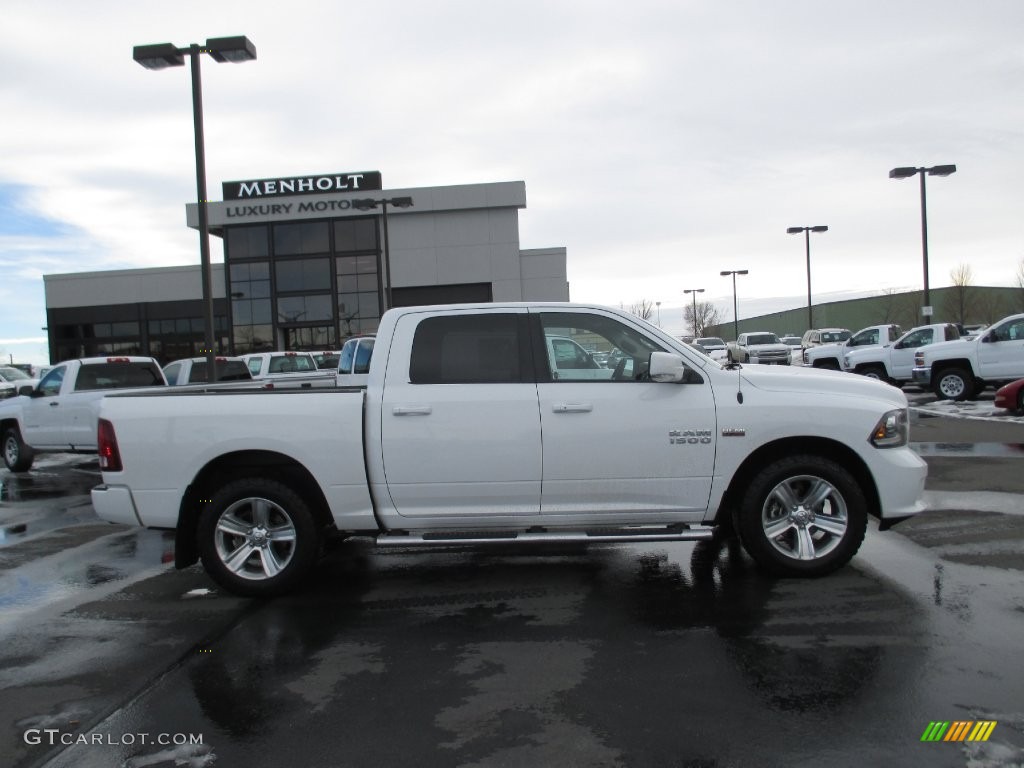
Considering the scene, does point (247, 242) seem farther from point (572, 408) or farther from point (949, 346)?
point (572, 408)

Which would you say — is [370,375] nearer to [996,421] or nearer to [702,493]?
[702,493]

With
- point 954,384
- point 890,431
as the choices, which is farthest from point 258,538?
point 954,384

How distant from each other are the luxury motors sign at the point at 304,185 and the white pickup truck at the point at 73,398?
31.7 meters

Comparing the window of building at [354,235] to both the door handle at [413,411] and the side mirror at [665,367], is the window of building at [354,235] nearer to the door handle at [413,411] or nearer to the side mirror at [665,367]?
the door handle at [413,411]

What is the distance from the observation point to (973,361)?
1755 cm

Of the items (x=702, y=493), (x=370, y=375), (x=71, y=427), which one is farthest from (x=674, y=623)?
(x=71, y=427)

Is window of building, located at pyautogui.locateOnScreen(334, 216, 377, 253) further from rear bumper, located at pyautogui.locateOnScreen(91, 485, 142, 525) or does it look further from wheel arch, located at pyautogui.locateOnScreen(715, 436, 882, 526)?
wheel arch, located at pyautogui.locateOnScreen(715, 436, 882, 526)

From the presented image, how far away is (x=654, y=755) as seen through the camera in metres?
3.27

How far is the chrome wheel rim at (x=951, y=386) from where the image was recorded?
712 inches

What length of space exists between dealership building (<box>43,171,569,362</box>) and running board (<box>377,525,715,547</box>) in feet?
120

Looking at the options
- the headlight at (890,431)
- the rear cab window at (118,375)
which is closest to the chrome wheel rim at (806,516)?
the headlight at (890,431)

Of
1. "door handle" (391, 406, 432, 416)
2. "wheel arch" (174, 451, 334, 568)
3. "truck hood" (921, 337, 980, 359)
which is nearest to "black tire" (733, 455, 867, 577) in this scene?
"door handle" (391, 406, 432, 416)

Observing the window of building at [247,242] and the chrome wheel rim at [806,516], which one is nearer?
the chrome wheel rim at [806,516]

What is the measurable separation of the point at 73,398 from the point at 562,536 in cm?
995
